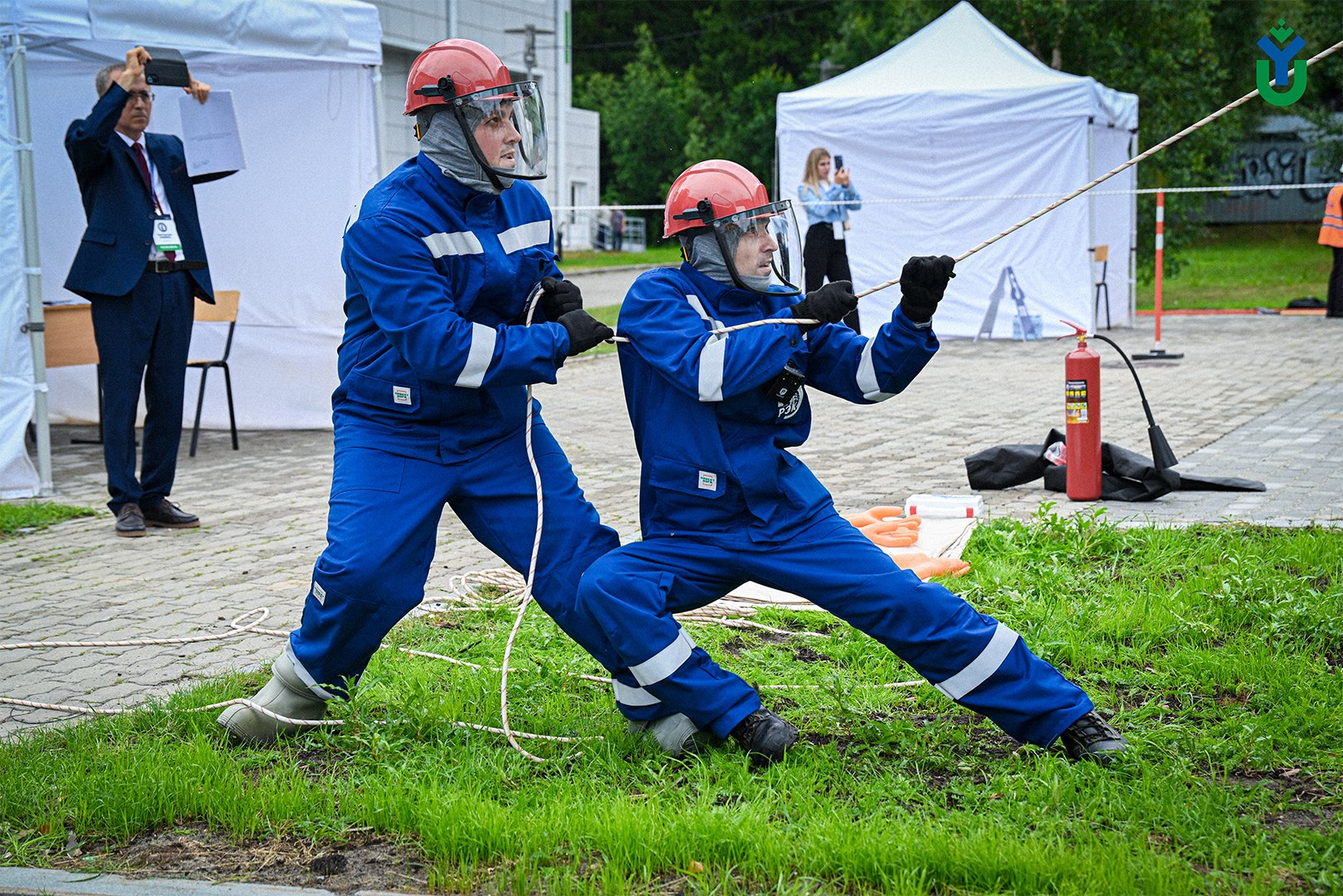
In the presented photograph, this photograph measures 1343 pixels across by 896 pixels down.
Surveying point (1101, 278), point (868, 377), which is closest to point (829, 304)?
point (868, 377)

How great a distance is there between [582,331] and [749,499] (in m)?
0.67

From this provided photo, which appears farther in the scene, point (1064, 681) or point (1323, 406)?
point (1323, 406)

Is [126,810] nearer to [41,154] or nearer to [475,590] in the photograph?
[475,590]

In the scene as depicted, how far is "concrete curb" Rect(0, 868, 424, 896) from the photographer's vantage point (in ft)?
10.1

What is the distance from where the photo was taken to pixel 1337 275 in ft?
62.0

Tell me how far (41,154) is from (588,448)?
16.7 ft

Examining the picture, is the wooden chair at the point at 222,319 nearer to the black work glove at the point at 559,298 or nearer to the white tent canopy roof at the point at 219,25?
the white tent canopy roof at the point at 219,25

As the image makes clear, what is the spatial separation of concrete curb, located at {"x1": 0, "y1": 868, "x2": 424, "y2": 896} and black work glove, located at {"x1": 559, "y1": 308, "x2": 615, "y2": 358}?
60.5 inches

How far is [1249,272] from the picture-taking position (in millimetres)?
29922

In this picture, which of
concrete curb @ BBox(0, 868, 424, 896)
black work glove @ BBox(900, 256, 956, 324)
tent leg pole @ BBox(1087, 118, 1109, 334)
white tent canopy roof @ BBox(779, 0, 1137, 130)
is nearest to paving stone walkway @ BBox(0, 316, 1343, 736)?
concrete curb @ BBox(0, 868, 424, 896)

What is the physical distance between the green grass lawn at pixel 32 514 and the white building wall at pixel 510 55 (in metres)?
19.9

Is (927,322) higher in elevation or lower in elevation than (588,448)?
higher

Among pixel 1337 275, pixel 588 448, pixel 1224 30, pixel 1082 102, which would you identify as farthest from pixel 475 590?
pixel 1224 30

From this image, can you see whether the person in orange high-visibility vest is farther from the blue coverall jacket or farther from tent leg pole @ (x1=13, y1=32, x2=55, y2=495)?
the blue coverall jacket
